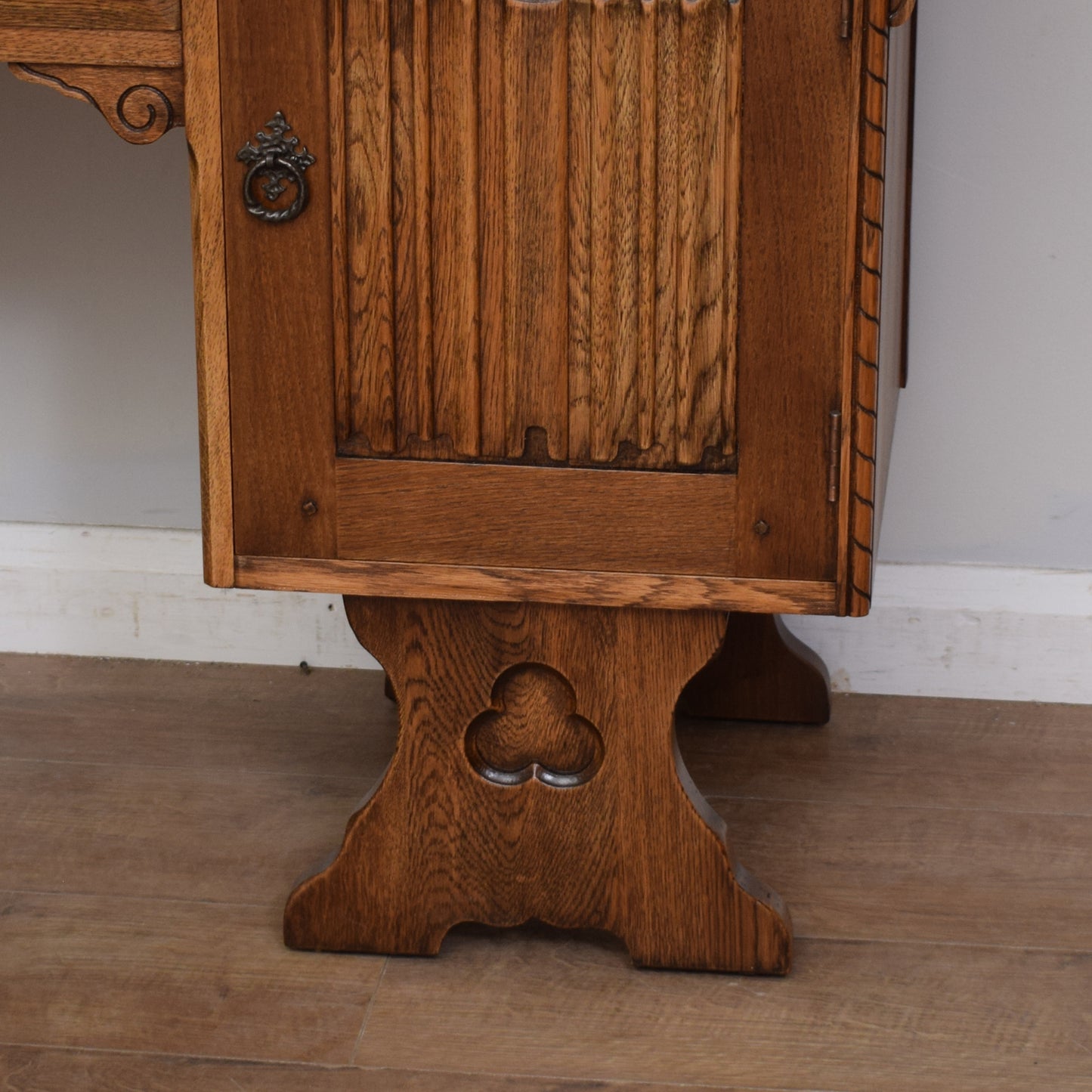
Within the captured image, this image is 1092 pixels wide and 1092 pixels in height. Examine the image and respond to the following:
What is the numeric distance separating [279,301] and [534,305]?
0.17 meters

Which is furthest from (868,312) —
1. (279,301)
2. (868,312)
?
(279,301)

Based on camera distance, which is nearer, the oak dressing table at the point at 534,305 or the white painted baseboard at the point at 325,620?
the oak dressing table at the point at 534,305

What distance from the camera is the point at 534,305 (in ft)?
3.17

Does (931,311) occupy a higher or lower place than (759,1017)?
higher

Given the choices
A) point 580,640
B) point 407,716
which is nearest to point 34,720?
point 407,716

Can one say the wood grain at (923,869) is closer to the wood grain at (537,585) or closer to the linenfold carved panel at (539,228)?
the wood grain at (537,585)

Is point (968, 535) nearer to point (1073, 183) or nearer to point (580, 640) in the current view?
point (1073, 183)

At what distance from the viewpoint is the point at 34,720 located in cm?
158

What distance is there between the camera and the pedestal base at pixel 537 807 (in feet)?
3.47

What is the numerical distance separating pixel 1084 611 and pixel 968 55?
0.62m

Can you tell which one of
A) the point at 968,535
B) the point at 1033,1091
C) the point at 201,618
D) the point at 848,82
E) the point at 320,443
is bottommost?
the point at 1033,1091

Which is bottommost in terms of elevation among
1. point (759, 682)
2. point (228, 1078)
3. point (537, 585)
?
point (228, 1078)

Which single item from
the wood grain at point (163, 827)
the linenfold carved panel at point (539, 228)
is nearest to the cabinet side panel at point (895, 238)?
the linenfold carved panel at point (539, 228)

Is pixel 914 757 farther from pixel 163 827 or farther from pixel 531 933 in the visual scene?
pixel 163 827
